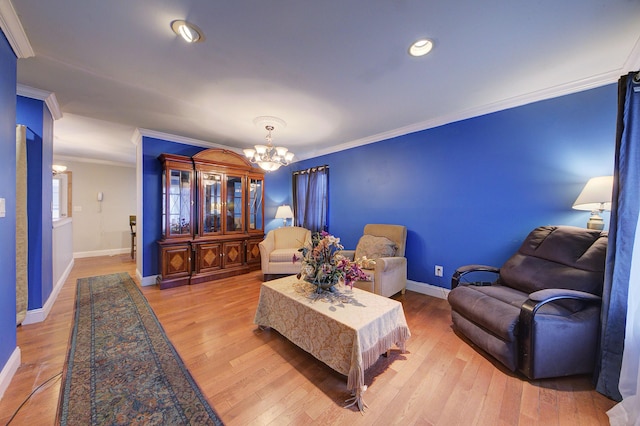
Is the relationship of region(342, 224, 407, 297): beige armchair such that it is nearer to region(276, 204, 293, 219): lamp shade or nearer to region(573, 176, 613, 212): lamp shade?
region(573, 176, 613, 212): lamp shade

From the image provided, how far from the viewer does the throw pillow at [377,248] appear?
3.12 meters

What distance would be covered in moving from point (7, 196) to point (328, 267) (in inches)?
A: 93.9

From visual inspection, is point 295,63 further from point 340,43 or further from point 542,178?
point 542,178

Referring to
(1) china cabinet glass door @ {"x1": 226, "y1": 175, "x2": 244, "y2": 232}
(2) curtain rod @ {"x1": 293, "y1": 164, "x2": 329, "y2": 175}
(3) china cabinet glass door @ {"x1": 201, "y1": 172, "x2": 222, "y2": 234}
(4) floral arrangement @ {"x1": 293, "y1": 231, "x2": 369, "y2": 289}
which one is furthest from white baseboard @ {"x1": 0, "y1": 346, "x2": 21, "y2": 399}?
(2) curtain rod @ {"x1": 293, "y1": 164, "x2": 329, "y2": 175}

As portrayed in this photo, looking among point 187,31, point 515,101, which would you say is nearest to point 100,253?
point 187,31

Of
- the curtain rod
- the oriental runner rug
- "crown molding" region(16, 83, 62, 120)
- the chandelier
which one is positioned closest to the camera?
the oriental runner rug

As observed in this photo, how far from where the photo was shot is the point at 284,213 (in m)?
4.91

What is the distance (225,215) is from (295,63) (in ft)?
9.55

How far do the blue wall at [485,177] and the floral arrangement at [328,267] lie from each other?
176 cm

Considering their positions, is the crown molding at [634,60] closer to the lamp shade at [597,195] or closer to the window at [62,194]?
the lamp shade at [597,195]

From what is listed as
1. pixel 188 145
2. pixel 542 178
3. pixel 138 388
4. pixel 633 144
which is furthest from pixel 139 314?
pixel 542 178

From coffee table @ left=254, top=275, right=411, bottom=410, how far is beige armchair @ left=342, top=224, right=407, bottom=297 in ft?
2.46

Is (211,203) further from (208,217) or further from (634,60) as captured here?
(634,60)

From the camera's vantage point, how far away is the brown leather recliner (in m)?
1.56
